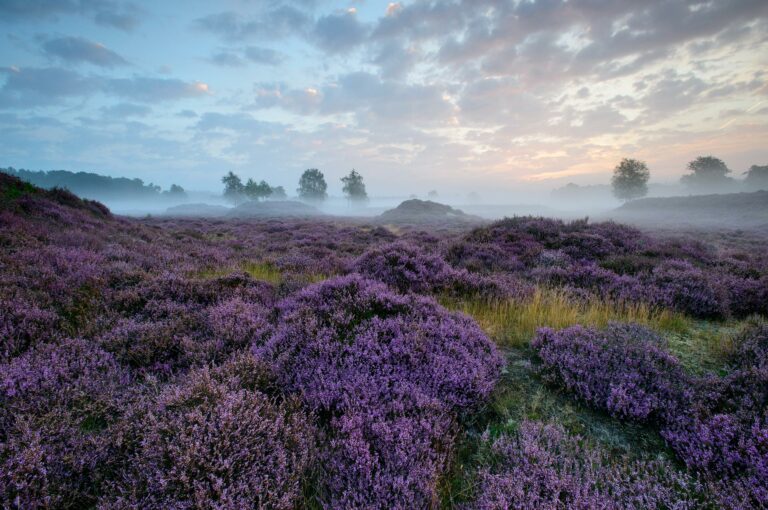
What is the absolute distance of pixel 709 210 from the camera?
7438 centimetres

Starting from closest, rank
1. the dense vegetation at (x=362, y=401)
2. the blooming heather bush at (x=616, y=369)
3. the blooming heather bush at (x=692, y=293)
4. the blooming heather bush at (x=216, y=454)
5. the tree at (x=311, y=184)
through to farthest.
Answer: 1. the blooming heather bush at (x=216, y=454)
2. the dense vegetation at (x=362, y=401)
3. the blooming heather bush at (x=616, y=369)
4. the blooming heather bush at (x=692, y=293)
5. the tree at (x=311, y=184)

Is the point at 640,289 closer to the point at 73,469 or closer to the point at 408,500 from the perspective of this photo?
the point at 408,500

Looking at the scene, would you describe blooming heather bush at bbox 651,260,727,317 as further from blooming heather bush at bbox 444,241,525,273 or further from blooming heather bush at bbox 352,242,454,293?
blooming heather bush at bbox 352,242,454,293

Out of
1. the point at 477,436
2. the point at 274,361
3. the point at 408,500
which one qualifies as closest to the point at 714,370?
the point at 477,436

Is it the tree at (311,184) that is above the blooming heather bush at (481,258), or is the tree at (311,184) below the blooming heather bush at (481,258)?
above

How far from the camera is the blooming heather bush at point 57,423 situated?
2062mm

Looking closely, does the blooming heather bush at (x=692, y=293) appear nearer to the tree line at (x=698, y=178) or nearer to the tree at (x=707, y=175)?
the tree line at (x=698, y=178)

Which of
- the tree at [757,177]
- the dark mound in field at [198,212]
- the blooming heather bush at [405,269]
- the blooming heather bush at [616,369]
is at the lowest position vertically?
the blooming heather bush at [616,369]

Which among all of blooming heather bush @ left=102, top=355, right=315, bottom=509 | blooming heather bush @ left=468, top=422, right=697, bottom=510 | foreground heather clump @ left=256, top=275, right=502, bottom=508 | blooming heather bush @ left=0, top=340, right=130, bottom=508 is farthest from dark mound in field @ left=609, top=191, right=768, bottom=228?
blooming heather bush @ left=0, top=340, right=130, bottom=508

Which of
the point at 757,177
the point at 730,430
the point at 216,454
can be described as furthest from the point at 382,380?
the point at 757,177

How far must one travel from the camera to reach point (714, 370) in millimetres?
3945

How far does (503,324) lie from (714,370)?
255 cm

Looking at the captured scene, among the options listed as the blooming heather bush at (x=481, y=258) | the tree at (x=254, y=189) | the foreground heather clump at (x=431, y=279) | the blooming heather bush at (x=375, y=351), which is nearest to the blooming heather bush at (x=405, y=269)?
the foreground heather clump at (x=431, y=279)

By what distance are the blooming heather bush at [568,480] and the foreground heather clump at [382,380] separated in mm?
424
